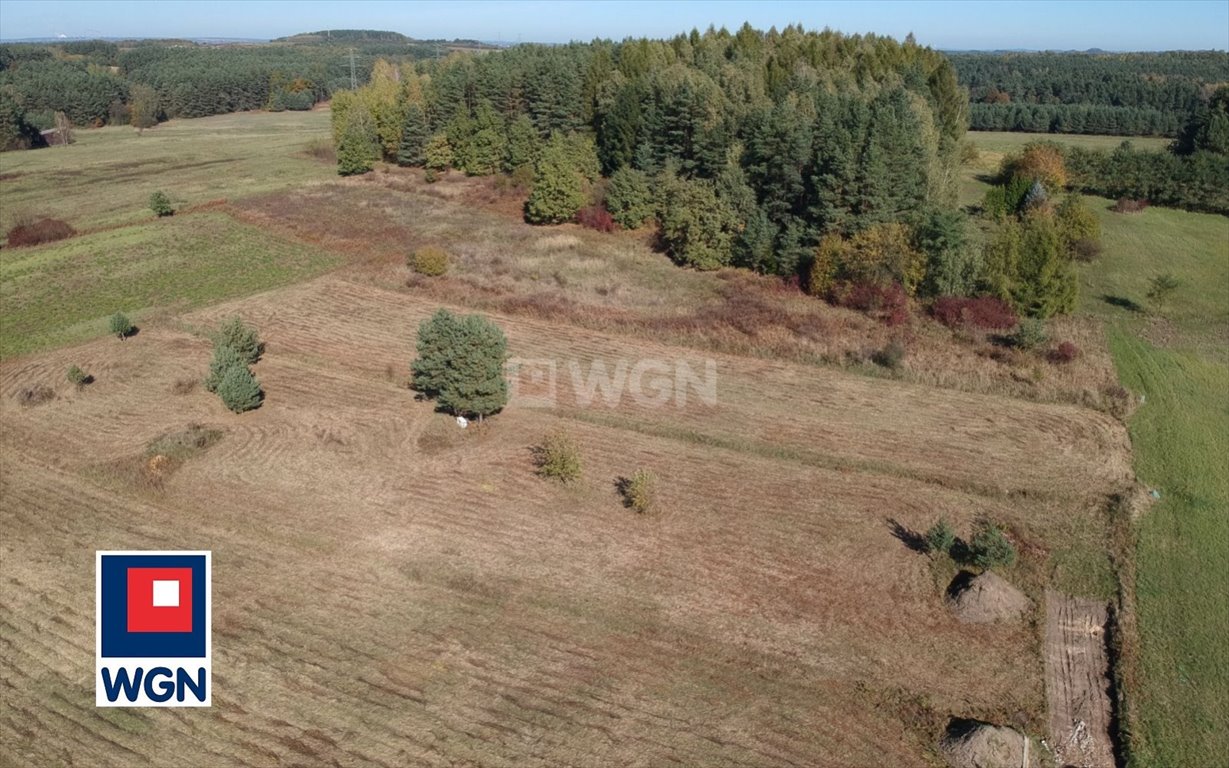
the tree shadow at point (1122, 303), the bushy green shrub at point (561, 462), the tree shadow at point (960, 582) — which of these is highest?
the tree shadow at point (1122, 303)

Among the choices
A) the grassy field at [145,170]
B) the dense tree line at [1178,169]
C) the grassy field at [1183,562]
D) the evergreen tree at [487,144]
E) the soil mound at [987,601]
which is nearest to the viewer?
the grassy field at [1183,562]

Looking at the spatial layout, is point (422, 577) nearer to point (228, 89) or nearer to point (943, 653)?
point (943, 653)

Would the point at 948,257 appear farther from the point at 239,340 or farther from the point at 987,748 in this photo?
the point at 239,340

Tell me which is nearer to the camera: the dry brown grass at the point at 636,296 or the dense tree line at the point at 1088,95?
the dry brown grass at the point at 636,296

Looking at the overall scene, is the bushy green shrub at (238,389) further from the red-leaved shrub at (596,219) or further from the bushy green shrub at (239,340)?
the red-leaved shrub at (596,219)

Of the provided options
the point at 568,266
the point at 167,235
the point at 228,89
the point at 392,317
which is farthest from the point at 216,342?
the point at 228,89

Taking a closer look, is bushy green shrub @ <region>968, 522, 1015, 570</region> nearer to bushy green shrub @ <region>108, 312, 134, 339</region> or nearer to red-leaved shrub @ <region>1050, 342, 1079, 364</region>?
red-leaved shrub @ <region>1050, 342, 1079, 364</region>

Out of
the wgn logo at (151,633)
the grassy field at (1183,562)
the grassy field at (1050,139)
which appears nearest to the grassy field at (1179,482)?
the grassy field at (1183,562)

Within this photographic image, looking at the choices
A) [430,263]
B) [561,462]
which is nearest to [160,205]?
[430,263]
